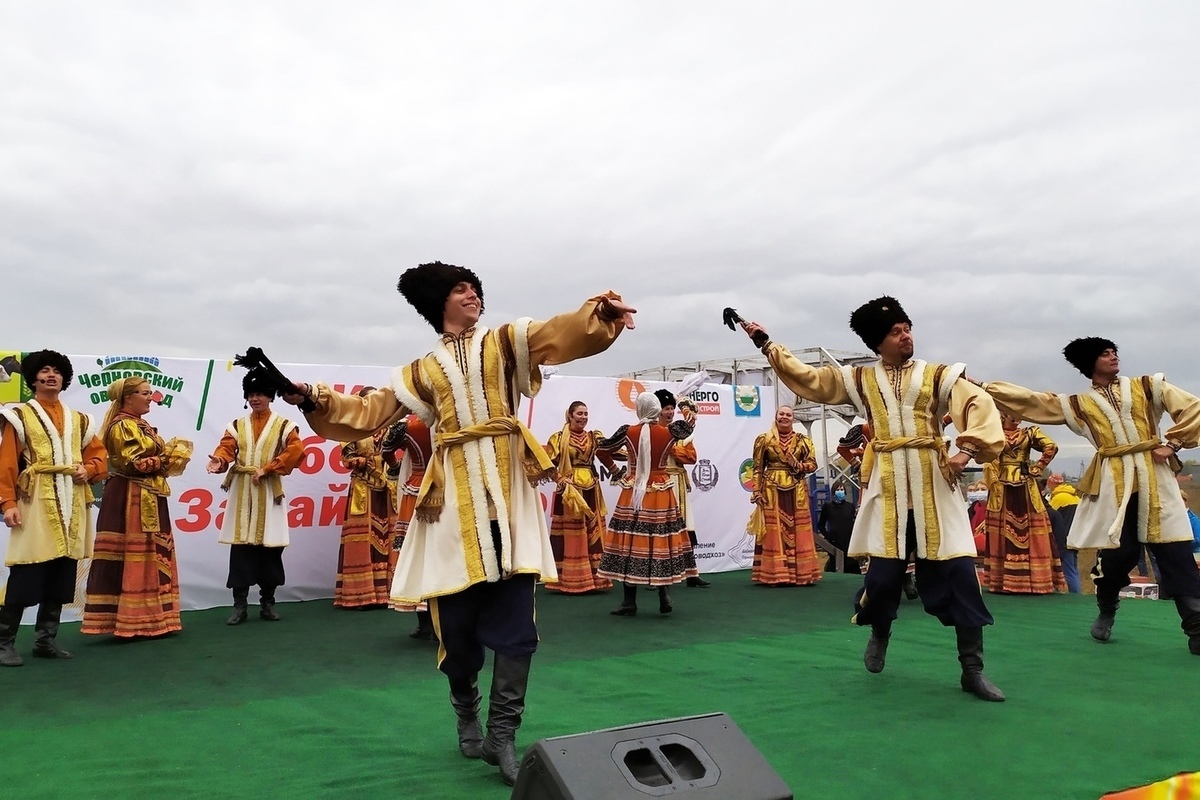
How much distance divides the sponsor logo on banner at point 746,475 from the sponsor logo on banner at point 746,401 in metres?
0.56

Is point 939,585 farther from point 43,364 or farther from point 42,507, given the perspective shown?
point 43,364

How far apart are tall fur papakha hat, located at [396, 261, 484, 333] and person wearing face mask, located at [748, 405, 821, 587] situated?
5757 millimetres

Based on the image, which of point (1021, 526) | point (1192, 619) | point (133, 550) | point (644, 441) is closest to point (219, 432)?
point (133, 550)

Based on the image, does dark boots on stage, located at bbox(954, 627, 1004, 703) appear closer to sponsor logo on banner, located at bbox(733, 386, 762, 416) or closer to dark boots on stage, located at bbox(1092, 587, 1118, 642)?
dark boots on stage, located at bbox(1092, 587, 1118, 642)

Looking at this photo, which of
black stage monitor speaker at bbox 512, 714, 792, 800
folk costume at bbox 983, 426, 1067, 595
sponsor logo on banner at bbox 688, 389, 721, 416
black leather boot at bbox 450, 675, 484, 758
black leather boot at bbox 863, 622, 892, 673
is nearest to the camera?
black stage monitor speaker at bbox 512, 714, 792, 800

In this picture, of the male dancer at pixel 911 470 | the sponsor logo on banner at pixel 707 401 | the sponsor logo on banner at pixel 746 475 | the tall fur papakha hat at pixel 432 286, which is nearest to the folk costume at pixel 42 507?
the tall fur papakha hat at pixel 432 286

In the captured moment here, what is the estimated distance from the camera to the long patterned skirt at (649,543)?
6445mm

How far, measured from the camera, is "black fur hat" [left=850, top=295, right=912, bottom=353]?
12.8 ft

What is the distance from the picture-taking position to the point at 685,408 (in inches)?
278

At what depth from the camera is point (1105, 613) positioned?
5.09 metres

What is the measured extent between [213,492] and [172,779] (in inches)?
175

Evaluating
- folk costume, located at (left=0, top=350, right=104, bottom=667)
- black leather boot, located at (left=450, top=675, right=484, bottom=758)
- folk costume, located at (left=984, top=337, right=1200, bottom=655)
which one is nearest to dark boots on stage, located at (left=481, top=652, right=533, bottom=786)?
black leather boot, located at (left=450, top=675, right=484, bottom=758)

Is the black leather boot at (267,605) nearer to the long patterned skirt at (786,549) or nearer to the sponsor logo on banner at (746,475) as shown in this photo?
the long patterned skirt at (786,549)

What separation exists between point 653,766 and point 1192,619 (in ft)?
13.2
